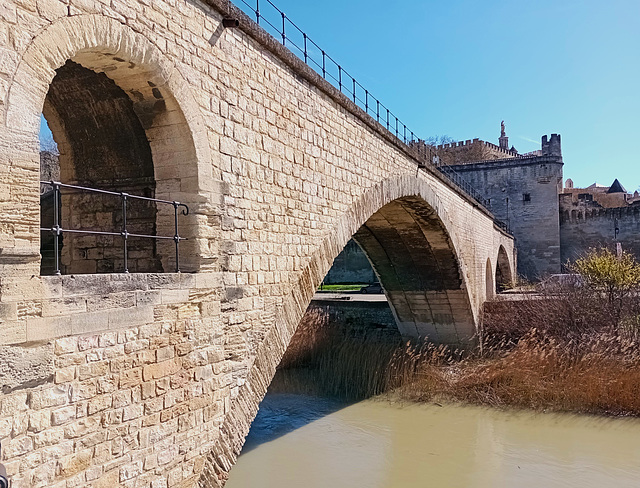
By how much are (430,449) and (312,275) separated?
18.2ft

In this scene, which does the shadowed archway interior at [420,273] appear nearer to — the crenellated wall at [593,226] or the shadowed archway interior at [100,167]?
the shadowed archway interior at [100,167]

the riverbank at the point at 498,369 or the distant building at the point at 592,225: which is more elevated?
the distant building at the point at 592,225

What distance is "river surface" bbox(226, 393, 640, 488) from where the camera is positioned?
28.6 feet

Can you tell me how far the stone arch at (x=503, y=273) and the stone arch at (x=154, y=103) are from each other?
2336 cm

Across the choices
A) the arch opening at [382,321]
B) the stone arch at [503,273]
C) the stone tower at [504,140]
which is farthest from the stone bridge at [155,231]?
the stone tower at [504,140]

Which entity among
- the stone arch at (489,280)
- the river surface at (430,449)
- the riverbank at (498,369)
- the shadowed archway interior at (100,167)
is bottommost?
the river surface at (430,449)

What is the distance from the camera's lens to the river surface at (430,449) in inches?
343

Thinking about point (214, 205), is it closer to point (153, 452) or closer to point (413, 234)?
point (153, 452)

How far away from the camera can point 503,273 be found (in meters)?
27.6

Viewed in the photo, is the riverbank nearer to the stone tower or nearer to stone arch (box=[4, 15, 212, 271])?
stone arch (box=[4, 15, 212, 271])

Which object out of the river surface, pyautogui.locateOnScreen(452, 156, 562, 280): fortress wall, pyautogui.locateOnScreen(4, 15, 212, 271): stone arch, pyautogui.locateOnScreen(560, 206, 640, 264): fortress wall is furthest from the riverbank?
pyautogui.locateOnScreen(560, 206, 640, 264): fortress wall

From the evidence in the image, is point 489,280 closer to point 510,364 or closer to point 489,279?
point 489,279

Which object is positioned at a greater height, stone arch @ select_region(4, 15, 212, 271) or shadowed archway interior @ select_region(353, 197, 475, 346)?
stone arch @ select_region(4, 15, 212, 271)

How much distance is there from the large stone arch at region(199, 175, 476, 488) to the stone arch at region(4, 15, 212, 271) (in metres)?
1.33
